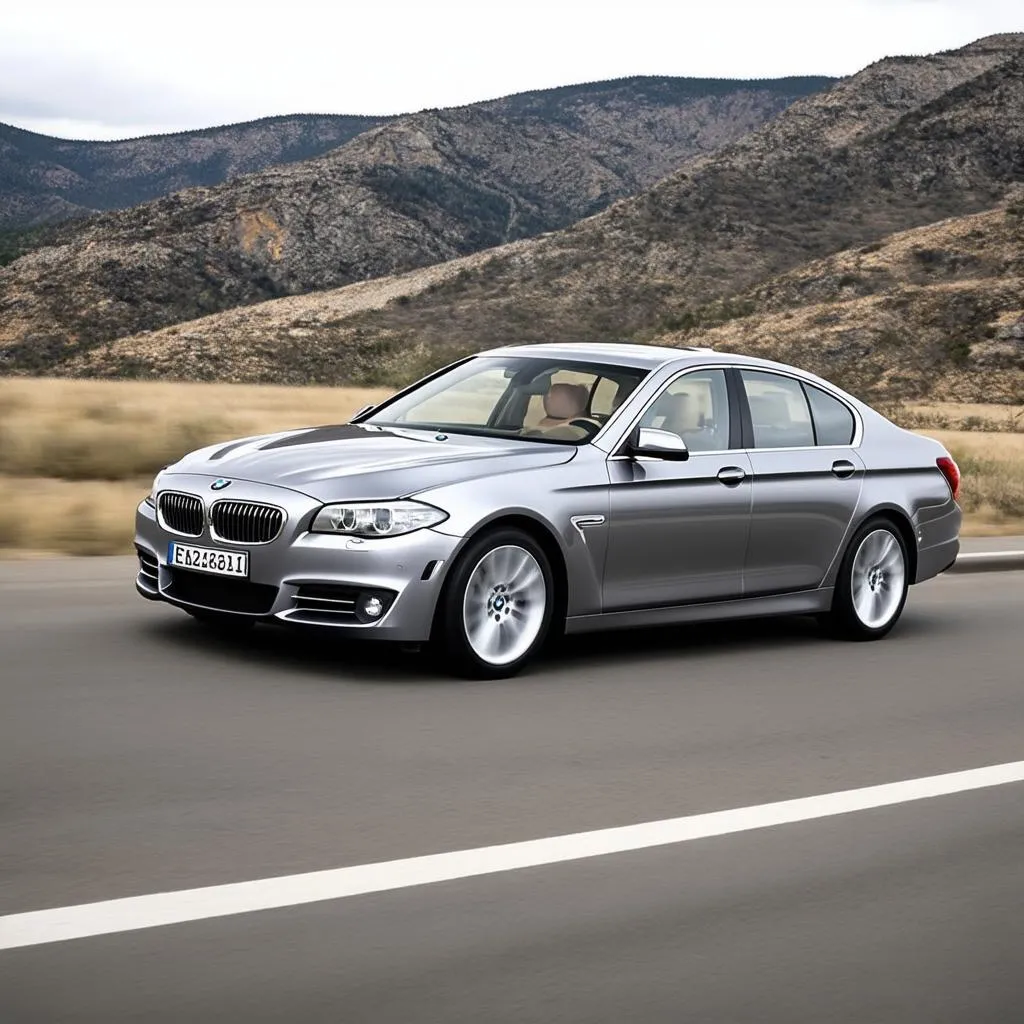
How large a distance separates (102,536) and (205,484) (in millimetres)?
4899

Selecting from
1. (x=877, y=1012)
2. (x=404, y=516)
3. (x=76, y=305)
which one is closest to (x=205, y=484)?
(x=404, y=516)

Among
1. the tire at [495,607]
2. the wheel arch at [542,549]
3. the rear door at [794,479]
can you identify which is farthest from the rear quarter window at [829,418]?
the tire at [495,607]

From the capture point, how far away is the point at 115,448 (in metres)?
17.2

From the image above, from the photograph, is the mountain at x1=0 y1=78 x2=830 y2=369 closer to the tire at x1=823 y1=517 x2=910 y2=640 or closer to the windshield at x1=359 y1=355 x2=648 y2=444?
the windshield at x1=359 y1=355 x2=648 y2=444

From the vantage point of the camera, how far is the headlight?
8.27 m

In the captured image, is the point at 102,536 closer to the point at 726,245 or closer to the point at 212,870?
the point at 212,870

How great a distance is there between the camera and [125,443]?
57.0 feet

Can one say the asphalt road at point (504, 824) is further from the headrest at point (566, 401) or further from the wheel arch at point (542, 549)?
the headrest at point (566, 401)

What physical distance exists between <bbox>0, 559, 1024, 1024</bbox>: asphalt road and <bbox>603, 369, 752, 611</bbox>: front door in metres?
0.41

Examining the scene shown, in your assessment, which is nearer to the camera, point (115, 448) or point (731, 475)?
point (731, 475)

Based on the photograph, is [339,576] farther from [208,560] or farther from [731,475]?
[731,475]

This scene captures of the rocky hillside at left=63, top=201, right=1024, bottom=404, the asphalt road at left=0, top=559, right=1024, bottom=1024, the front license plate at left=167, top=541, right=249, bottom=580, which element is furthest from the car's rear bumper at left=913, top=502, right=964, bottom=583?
the rocky hillside at left=63, top=201, right=1024, bottom=404

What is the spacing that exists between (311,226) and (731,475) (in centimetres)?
9157

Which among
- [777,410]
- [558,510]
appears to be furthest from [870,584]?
[558,510]
